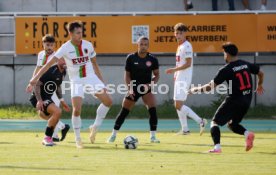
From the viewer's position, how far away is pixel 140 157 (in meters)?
14.4

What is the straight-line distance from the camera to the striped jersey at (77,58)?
16.1 m

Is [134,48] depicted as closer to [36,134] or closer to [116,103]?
[116,103]

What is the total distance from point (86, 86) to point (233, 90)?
274 centimetres

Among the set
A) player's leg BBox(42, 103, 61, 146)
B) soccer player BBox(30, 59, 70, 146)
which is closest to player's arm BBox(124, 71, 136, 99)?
soccer player BBox(30, 59, 70, 146)

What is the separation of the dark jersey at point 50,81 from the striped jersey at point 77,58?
39.2 inches

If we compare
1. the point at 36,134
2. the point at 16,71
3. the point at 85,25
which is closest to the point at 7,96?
the point at 16,71

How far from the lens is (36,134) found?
19828 mm

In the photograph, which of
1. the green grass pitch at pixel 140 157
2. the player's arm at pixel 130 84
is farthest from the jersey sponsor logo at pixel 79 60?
the player's arm at pixel 130 84

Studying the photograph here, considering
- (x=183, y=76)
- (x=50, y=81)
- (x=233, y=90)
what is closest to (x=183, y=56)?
(x=183, y=76)

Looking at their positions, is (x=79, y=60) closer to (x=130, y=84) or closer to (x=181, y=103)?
(x=130, y=84)

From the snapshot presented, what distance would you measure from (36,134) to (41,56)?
9.86 ft

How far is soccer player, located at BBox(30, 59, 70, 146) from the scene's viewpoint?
16.6 m

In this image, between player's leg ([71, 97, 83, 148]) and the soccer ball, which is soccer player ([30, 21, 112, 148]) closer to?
player's leg ([71, 97, 83, 148])

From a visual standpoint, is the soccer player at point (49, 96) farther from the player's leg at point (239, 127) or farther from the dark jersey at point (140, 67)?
the player's leg at point (239, 127)
